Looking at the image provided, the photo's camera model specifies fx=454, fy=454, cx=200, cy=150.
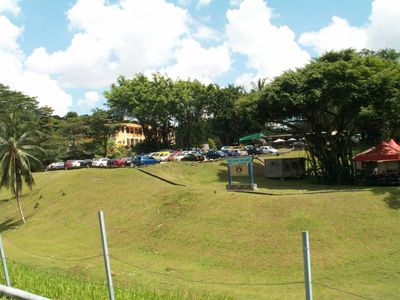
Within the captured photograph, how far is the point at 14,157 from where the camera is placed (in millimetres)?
38406

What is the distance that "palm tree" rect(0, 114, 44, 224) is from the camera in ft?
126

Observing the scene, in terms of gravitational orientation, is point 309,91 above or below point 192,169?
above

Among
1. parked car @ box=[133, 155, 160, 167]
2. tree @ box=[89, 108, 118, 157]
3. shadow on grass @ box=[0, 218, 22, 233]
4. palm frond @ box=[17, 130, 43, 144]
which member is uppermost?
tree @ box=[89, 108, 118, 157]

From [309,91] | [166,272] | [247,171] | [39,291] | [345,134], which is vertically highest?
[309,91]

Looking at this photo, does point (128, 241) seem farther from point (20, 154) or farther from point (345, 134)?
point (345, 134)

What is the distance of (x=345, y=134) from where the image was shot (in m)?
38.8

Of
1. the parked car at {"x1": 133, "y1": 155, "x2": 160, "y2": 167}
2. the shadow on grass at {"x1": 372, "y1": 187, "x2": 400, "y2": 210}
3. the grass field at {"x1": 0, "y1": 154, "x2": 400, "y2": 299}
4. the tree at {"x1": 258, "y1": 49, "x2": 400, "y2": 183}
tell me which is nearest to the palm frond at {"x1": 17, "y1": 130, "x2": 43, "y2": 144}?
the grass field at {"x1": 0, "y1": 154, "x2": 400, "y2": 299}

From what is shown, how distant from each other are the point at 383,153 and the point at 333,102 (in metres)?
5.43

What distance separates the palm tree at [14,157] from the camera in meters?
38.3

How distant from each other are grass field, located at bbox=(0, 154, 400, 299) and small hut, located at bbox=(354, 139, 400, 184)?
3.54 metres

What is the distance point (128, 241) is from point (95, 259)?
11.2 feet

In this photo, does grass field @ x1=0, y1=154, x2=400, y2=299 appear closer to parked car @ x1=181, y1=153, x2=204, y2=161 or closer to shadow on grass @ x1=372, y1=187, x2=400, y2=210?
shadow on grass @ x1=372, y1=187, x2=400, y2=210

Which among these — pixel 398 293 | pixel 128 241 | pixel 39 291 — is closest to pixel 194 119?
pixel 128 241

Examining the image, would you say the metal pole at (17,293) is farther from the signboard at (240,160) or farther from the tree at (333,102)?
the tree at (333,102)
